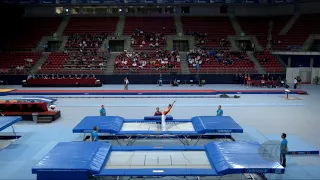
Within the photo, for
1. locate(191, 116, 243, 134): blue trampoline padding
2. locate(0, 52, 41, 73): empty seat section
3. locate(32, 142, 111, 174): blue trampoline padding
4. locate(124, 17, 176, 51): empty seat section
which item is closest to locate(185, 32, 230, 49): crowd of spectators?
locate(124, 17, 176, 51): empty seat section

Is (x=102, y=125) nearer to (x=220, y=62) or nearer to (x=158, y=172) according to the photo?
(x=158, y=172)

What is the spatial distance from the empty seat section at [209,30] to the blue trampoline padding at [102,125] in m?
26.4

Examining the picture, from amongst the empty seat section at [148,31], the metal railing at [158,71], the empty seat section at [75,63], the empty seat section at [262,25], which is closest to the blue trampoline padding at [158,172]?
the metal railing at [158,71]

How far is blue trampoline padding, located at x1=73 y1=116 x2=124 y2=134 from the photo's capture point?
12.9m

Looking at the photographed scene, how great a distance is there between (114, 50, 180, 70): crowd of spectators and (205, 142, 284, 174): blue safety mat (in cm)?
2345

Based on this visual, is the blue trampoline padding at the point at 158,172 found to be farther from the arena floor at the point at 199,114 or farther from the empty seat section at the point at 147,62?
the empty seat section at the point at 147,62

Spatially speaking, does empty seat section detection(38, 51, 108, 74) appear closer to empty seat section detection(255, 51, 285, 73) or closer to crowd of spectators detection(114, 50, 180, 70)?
crowd of spectators detection(114, 50, 180, 70)

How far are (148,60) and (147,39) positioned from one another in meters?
5.78

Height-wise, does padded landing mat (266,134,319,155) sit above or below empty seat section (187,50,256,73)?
below

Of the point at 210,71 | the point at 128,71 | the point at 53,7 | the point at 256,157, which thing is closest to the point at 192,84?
the point at 210,71

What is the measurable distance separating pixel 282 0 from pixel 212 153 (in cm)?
3558

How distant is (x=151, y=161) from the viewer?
31.9 ft

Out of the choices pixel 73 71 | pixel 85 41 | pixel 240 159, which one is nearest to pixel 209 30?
pixel 85 41

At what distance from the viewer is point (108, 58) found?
36.3m
